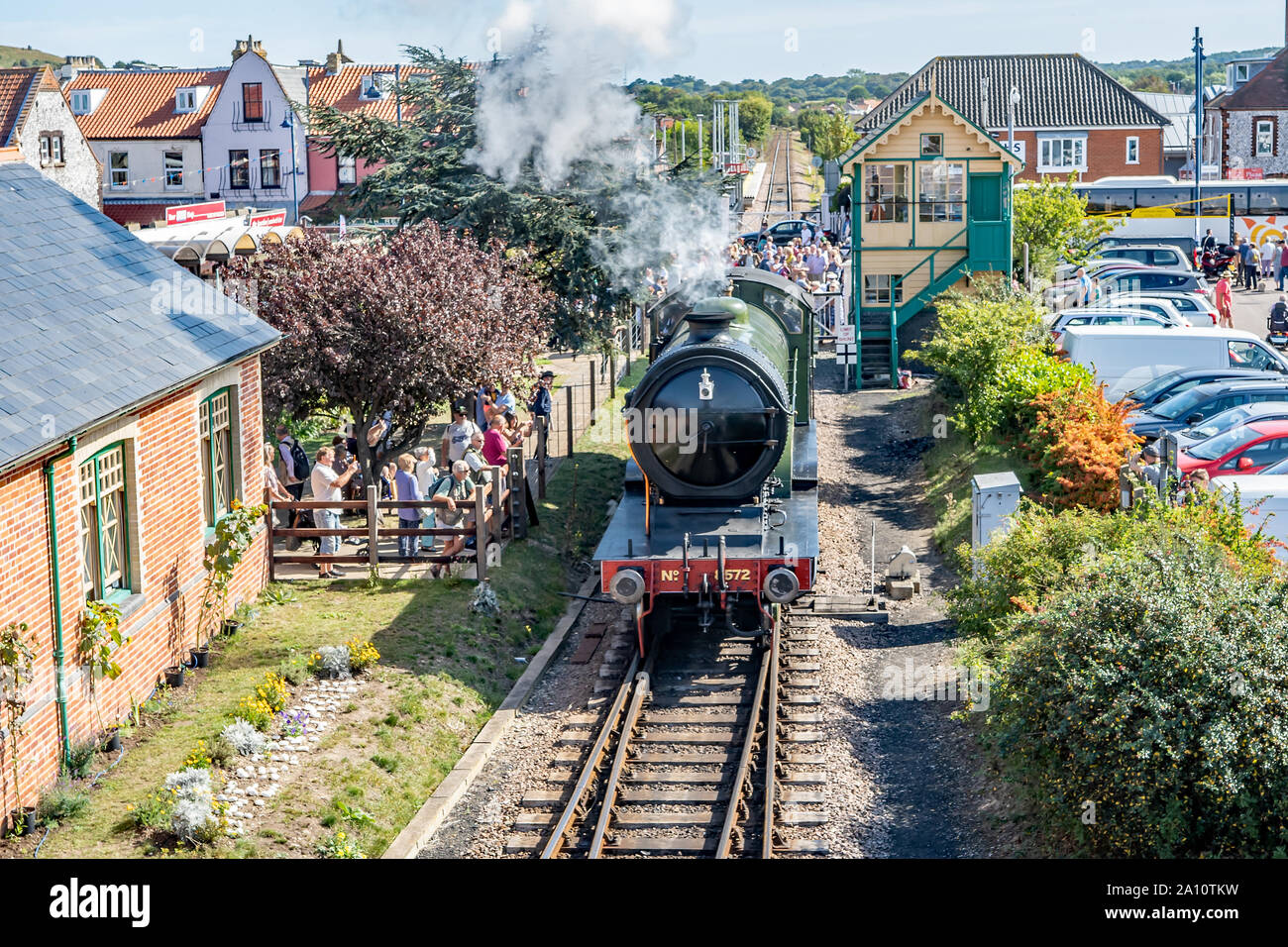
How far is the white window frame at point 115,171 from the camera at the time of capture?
5681 centimetres

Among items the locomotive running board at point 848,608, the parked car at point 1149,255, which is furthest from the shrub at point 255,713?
the parked car at point 1149,255

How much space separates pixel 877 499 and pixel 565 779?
32.7 ft

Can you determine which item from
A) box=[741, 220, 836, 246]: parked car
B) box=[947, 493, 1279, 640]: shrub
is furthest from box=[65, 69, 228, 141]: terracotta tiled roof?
box=[947, 493, 1279, 640]: shrub

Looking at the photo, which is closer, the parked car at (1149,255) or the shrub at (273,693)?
the shrub at (273,693)

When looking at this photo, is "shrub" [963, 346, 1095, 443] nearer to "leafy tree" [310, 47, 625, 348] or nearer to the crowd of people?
the crowd of people

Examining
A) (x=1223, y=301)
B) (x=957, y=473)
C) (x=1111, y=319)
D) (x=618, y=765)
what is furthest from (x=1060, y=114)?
(x=618, y=765)

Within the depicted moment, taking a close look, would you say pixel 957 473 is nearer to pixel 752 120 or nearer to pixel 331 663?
pixel 331 663

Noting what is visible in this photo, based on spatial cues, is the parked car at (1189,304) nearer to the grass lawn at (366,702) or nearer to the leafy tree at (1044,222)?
the leafy tree at (1044,222)

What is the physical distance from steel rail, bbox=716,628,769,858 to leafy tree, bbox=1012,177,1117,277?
2079 centimetres

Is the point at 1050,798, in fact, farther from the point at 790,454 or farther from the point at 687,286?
the point at 687,286

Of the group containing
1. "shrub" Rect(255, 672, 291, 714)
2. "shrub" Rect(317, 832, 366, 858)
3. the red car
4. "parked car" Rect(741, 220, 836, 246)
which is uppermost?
"parked car" Rect(741, 220, 836, 246)

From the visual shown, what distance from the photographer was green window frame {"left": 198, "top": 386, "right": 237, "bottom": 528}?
1403cm

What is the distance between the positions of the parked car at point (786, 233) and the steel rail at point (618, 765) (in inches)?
1379

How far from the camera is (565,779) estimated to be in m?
11.1
